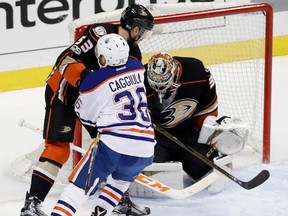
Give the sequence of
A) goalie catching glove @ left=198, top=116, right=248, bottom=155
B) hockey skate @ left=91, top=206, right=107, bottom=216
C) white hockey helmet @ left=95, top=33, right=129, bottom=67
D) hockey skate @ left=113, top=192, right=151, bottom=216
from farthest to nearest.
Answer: goalie catching glove @ left=198, top=116, right=248, bottom=155 < hockey skate @ left=113, top=192, right=151, bottom=216 < hockey skate @ left=91, top=206, right=107, bottom=216 < white hockey helmet @ left=95, top=33, right=129, bottom=67

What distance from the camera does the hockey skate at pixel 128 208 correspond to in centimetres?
422

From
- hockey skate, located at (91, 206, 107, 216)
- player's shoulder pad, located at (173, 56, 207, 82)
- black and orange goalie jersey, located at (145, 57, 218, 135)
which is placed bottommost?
hockey skate, located at (91, 206, 107, 216)

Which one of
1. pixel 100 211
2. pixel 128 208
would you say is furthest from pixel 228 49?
pixel 100 211

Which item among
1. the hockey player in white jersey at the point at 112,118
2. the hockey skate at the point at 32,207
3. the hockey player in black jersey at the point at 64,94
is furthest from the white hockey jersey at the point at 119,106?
the hockey skate at the point at 32,207

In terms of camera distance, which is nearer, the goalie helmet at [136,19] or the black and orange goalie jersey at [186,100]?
the goalie helmet at [136,19]

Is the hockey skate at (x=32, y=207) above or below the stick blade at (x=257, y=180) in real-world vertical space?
above

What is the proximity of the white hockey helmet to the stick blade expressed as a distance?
36.2 inches

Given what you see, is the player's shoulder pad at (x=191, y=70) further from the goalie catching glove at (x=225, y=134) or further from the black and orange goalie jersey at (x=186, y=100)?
the goalie catching glove at (x=225, y=134)

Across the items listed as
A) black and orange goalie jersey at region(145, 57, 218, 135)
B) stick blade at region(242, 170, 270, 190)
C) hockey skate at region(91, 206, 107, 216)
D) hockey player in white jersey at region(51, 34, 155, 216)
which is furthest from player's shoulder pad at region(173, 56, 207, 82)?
hockey skate at region(91, 206, 107, 216)

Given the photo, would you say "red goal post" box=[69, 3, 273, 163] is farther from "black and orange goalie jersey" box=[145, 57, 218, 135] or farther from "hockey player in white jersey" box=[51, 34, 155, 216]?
"hockey player in white jersey" box=[51, 34, 155, 216]

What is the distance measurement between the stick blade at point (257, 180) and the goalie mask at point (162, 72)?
1.81 feet

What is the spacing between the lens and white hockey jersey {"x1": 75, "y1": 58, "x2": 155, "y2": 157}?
12.2 ft

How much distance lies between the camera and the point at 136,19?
157 inches

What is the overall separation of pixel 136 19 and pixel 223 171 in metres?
0.79
